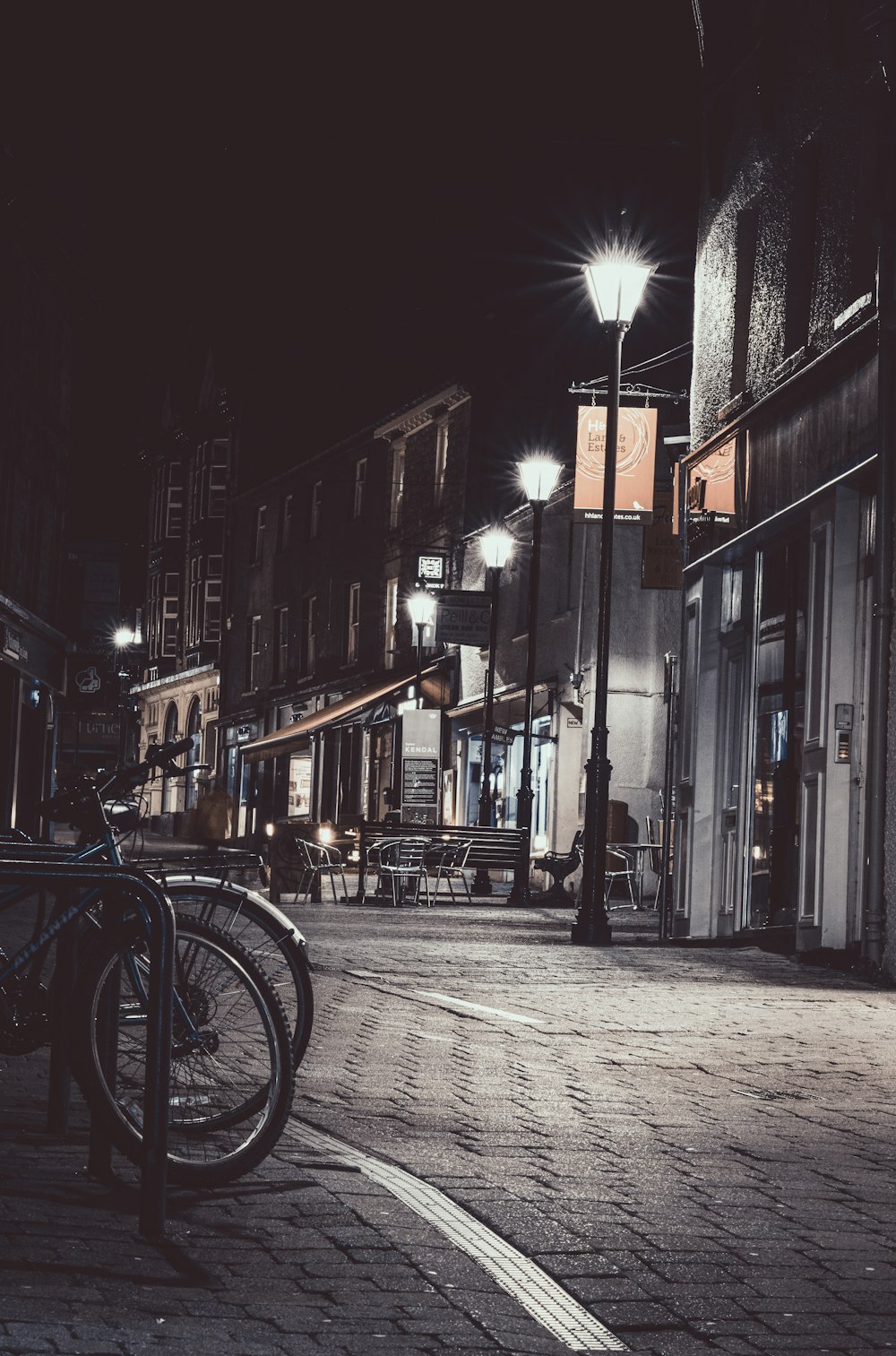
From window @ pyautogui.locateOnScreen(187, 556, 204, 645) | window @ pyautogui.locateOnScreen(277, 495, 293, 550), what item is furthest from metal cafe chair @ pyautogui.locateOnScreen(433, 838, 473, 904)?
window @ pyautogui.locateOnScreen(187, 556, 204, 645)

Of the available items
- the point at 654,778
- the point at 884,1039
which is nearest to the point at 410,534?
the point at 654,778

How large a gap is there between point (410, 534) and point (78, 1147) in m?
40.0

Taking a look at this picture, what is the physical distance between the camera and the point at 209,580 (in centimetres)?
6612

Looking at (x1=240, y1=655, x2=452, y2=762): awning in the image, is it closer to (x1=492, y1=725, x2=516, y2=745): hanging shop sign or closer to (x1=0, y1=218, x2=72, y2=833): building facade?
(x1=492, y1=725, x2=516, y2=745): hanging shop sign

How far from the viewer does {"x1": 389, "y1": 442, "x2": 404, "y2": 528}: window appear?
47.2m

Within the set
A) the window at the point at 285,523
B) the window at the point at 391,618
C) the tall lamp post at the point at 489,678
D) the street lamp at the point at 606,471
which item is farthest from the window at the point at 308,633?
the street lamp at the point at 606,471

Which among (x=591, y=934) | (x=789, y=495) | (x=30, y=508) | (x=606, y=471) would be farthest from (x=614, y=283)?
(x=30, y=508)

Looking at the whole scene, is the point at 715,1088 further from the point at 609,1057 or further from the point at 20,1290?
the point at 20,1290

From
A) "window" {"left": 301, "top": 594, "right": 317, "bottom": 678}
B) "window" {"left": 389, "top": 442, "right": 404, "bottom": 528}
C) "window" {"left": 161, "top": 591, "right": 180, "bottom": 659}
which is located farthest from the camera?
"window" {"left": 161, "top": 591, "right": 180, "bottom": 659}

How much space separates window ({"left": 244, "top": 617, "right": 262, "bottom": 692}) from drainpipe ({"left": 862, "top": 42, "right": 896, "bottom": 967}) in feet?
146

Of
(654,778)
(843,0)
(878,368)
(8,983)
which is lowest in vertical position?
(8,983)

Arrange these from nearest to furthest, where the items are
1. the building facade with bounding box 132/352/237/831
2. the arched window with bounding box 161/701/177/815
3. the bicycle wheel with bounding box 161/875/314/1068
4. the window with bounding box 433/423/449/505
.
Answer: the bicycle wheel with bounding box 161/875/314/1068
the window with bounding box 433/423/449/505
the building facade with bounding box 132/352/237/831
the arched window with bounding box 161/701/177/815

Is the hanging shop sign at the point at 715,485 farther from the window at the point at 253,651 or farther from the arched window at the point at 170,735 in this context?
the arched window at the point at 170,735

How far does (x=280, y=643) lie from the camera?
56312mm
